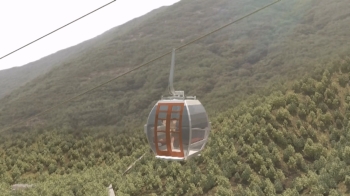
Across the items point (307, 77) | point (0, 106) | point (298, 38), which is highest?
point (0, 106)

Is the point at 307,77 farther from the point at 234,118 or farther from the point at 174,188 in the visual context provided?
the point at 174,188

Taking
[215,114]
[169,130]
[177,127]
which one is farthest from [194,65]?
[177,127]

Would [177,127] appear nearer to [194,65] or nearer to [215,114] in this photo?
[215,114]

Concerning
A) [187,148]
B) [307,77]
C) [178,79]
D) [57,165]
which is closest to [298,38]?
[178,79]

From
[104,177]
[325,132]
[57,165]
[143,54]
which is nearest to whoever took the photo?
[325,132]

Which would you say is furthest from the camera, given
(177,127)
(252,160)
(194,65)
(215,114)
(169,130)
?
(194,65)

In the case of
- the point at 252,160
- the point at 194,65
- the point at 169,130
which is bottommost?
the point at 194,65

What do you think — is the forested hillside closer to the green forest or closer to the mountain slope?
the green forest
